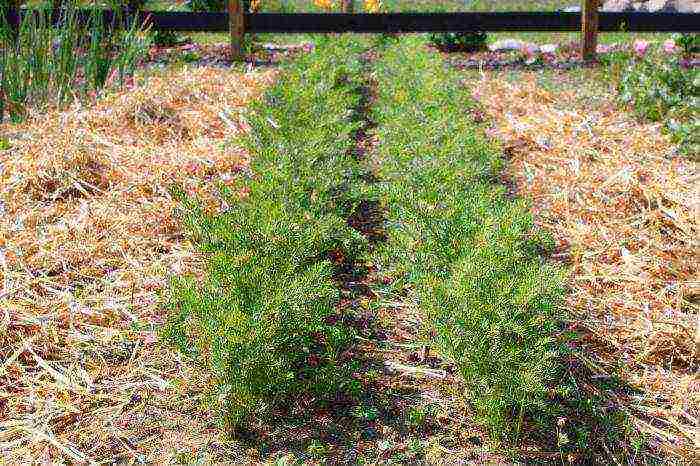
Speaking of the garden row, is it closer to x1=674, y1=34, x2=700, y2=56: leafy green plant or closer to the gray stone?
x1=674, y1=34, x2=700, y2=56: leafy green plant

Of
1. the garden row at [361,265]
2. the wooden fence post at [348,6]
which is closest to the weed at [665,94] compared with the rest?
the garden row at [361,265]

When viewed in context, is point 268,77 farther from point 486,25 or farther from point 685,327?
point 685,327

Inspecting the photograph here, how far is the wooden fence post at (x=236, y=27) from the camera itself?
1044 cm

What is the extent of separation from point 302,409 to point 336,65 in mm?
5346

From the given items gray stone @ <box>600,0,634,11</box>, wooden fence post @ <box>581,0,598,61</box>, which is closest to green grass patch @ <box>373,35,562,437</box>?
wooden fence post @ <box>581,0,598,61</box>

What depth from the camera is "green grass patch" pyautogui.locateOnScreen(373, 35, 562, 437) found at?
274 cm

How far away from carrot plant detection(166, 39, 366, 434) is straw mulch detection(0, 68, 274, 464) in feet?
0.76

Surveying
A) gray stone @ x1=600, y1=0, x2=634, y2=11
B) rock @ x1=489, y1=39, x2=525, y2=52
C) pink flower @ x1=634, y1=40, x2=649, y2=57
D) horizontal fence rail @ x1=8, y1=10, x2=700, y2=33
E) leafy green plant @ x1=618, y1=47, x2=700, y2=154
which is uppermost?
gray stone @ x1=600, y1=0, x2=634, y2=11

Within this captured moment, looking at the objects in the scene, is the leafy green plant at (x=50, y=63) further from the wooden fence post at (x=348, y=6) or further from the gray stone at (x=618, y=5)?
the gray stone at (x=618, y=5)

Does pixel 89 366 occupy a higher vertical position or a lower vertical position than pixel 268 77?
lower

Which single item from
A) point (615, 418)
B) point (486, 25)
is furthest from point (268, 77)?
point (615, 418)

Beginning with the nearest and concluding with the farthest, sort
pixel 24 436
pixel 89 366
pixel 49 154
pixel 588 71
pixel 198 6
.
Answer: pixel 24 436 < pixel 89 366 < pixel 49 154 < pixel 588 71 < pixel 198 6

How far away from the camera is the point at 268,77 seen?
8547mm

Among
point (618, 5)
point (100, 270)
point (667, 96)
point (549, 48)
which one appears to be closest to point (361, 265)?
point (100, 270)
